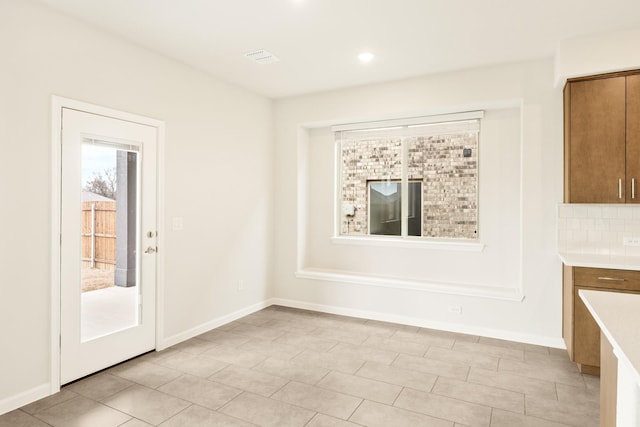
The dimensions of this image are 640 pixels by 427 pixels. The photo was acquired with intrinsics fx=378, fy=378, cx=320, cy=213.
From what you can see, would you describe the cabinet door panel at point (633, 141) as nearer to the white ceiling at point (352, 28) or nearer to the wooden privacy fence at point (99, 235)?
the white ceiling at point (352, 28)

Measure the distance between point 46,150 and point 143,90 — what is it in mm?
1048

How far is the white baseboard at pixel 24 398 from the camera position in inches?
98.3

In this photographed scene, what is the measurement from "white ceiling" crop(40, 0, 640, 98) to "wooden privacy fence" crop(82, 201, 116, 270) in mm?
1475

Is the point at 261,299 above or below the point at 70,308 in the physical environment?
below

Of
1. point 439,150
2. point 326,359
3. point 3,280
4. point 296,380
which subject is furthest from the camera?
point 439,150

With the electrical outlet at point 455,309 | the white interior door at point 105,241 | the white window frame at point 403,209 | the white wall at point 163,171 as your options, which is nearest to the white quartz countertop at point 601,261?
the white window frame at point 403,209

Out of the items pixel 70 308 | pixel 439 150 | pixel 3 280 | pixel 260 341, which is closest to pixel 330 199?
pixel 439 150

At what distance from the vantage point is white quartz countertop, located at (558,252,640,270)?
2938mm

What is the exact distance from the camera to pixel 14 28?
8.34ft

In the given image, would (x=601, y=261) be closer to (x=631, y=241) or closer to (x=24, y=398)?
(x=631, y=241)

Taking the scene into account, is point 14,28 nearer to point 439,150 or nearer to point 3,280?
point 3,280

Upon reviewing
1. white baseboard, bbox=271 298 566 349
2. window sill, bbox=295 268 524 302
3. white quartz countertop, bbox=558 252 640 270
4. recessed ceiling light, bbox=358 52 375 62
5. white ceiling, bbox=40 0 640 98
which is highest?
recessed ceiling light, bbox=358 52 375 62

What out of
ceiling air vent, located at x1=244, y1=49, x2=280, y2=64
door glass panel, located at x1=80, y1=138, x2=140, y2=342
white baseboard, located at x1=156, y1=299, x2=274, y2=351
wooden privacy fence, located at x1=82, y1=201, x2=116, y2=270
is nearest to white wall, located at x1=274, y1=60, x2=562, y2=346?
white baseboard, located at x1=156, y1=299, x2=274, y2=351

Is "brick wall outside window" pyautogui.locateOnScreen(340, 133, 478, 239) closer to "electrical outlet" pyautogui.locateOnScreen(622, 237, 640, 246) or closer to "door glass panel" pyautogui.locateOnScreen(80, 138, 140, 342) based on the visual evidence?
"electrical outlet" pyautogui.locateOnScreen(622, 237, 640, 246)
